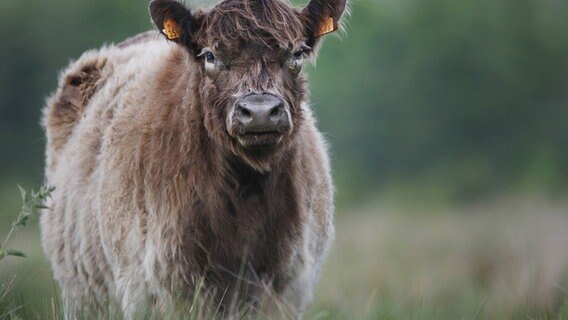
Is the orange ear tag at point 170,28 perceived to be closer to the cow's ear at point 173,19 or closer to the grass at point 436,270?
the cow's ear at point 173,19

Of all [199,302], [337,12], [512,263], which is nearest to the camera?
[199,302]

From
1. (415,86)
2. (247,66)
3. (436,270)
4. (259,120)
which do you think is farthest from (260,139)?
(415,86)

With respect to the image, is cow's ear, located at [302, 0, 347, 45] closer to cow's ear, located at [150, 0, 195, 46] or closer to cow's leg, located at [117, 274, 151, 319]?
cow's ear, located at [150, 0, 195, 46]

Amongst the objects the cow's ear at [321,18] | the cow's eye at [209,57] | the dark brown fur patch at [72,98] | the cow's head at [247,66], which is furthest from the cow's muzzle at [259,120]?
the dark brown fur patch at [72,98]

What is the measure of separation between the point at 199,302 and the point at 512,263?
20.4 ft

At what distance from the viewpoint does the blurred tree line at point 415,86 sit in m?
32.2

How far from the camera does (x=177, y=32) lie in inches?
264

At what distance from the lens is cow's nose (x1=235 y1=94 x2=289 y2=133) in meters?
6.04

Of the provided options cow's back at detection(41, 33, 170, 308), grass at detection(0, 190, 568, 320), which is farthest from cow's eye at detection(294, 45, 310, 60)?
grass at detection(0, 190, 568, 320)

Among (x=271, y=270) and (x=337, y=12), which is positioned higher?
(x=337, y=12)

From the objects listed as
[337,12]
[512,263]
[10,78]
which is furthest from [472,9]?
[337,12]

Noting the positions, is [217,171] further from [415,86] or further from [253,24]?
[415,86]

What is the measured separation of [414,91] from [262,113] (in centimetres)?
3222

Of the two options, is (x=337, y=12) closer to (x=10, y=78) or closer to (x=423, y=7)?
(x=10, y=78)
